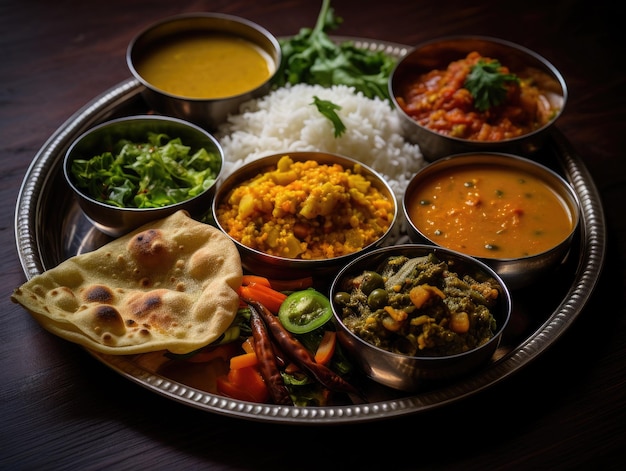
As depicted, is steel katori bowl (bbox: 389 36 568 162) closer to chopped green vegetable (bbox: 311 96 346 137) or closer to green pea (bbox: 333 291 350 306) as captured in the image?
chopped green vegetable (bbox: 311 96 346 137)

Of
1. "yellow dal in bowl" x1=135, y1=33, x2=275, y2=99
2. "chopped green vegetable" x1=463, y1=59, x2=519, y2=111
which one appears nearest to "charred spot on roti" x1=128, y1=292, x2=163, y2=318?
"yellow dal in bowl" x1=135, y1=33, x2=275, y2=99

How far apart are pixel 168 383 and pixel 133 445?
24 cm

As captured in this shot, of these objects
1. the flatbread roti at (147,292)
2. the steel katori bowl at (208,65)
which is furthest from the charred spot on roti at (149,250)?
the steel katori bowl at (208,65)

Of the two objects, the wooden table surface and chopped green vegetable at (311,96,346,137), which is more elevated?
chopped green vegetable at (311,96,346,137)

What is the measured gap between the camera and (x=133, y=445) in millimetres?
2367

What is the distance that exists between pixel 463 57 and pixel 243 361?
2.55 metres

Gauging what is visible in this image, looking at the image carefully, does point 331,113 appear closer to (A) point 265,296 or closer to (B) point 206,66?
(B) point 206,66

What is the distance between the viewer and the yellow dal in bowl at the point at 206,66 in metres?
3.92

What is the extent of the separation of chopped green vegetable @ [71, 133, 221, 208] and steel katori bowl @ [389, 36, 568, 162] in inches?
44.5

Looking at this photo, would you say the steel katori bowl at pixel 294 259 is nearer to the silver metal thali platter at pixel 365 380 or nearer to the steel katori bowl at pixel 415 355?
the steel katori bowl at pixel 415 355

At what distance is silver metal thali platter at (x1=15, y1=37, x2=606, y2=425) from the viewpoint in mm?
2416

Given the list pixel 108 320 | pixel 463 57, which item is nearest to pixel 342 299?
pixel 108 320

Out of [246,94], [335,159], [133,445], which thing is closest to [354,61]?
[246,94]

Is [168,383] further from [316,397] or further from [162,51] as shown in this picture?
[162,51]
